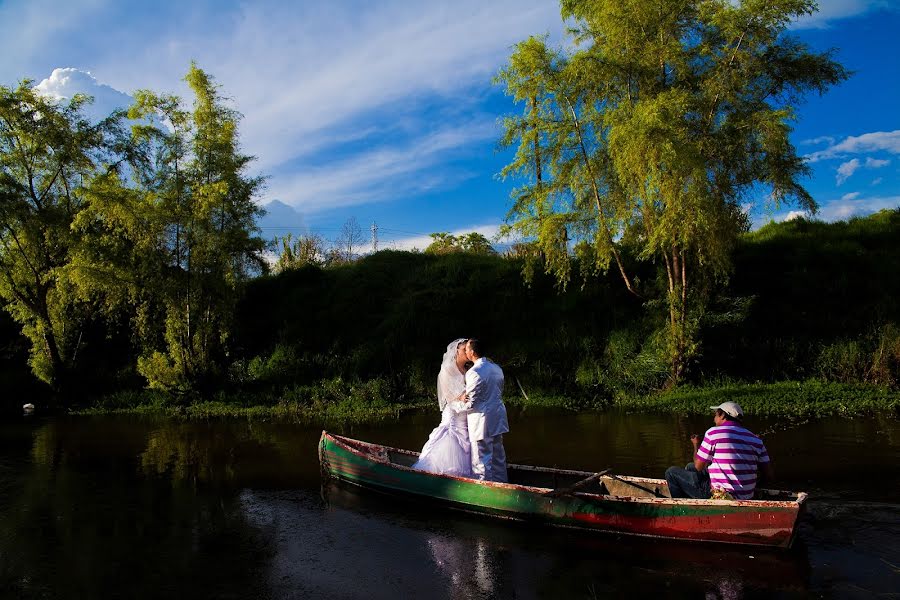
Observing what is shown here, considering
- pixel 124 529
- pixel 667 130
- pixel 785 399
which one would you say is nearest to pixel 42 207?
pixel 124 529

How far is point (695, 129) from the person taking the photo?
13.9 metres

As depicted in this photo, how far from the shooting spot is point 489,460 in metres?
8.06

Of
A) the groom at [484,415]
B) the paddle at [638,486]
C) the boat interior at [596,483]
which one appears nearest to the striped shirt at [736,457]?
the boat interior at [596,483]

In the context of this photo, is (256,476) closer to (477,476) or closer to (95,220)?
(477,476)

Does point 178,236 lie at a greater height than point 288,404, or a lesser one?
greater

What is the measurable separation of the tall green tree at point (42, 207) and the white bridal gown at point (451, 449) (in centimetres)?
1371

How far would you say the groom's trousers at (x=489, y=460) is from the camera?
26.4ft

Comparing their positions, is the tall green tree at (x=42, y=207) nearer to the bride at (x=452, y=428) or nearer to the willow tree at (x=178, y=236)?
the willow tree at (x=178, y=236)

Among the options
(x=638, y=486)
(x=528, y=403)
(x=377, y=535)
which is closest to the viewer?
(x=377, y=535)

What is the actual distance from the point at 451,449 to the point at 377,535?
152cm

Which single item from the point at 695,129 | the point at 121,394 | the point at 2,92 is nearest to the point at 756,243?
the point at 695,129

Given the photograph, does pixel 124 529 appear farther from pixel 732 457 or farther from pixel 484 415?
pixel 732 457

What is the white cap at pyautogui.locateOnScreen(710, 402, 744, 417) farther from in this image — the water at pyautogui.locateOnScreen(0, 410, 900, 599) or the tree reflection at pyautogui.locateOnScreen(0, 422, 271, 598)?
the tree reflection at pyautogui.locateOnScreen(0, 422, 271, 598)

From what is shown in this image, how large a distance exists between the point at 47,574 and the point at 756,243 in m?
20.6
